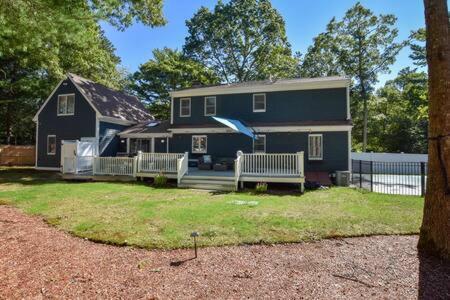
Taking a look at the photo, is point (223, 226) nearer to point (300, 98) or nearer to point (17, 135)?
point (300, 98)

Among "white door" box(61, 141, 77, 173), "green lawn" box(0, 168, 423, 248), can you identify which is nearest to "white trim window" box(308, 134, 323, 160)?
"green lawn" box(0, 168, 423, 248)

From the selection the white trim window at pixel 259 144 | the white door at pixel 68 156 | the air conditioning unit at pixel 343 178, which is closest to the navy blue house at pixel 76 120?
the white door at pixel 68 156

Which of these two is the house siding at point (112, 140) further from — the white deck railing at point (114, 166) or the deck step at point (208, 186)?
the deck step at point (208, 186)

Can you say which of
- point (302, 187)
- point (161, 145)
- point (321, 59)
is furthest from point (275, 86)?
point (321, 59)

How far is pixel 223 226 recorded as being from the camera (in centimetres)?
645

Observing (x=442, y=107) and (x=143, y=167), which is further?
(x=143, y=167)

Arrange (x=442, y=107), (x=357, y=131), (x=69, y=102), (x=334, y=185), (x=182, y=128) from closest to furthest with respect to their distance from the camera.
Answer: (x=442, y=107) < (x=334, y=185) < (x=182, y=128) < (x=69, y=102) < (x=357, y=131)

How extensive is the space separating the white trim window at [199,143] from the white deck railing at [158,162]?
385 centimetres

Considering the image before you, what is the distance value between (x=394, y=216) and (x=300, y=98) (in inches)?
390

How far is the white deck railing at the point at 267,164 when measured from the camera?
12570 millimetres

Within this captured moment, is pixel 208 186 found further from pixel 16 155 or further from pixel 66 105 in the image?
pixel 16 155

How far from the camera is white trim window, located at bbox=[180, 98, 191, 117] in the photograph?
18.9m

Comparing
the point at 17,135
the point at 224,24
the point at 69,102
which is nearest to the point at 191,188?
the point at 69,102

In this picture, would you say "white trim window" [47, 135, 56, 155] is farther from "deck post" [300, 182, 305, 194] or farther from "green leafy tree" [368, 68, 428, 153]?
"green leafy tree" [368, 68, 428, 153]
